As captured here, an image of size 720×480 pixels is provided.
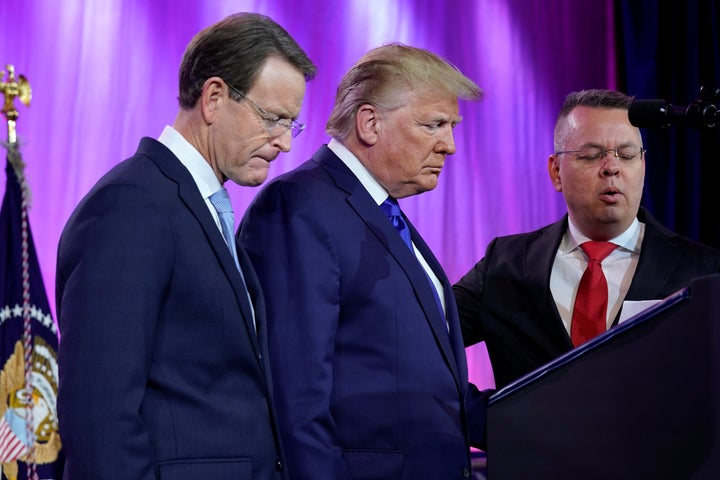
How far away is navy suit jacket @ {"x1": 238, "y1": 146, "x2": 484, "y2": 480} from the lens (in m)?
1.83

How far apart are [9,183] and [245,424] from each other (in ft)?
3.90

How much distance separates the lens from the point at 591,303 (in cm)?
257

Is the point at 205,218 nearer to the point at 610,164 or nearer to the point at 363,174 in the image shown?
the point at 363,174

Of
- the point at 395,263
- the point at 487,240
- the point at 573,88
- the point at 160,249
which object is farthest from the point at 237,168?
the point at 573,88

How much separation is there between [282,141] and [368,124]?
16.1 inches

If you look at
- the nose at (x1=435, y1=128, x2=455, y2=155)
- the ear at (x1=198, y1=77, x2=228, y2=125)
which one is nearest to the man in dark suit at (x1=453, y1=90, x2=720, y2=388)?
the nose at (x1=435, y1=128, x2=455, y2=155)

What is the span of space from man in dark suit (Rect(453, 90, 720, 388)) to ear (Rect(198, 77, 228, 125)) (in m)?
1.23

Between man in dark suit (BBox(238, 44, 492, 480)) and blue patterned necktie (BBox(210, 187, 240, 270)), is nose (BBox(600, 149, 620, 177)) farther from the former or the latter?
blue patterned necktie (BBox(210, 187, 240, 270))

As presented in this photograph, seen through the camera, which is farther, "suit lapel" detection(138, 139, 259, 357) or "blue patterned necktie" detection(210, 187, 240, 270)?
"blue patterned necktie" detection(210, 187, 240, 270)

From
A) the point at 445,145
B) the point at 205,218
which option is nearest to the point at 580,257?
the point at 445,145

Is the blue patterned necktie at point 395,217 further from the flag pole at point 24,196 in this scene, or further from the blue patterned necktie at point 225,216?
the flag pole at point 24,196

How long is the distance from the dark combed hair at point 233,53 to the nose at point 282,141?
0.37 feet

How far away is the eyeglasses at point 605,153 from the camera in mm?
2635

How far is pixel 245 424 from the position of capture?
1.55 meters
